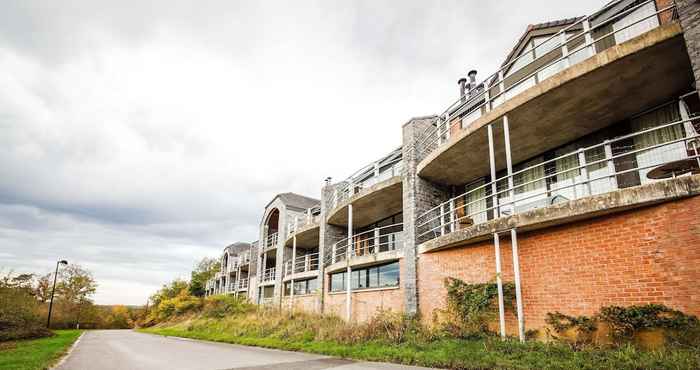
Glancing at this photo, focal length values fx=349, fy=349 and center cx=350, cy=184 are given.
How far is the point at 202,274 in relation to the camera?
51000mm

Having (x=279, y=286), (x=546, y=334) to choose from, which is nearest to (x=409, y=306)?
(x=546, y=334)

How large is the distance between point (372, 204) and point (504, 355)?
1048 cm

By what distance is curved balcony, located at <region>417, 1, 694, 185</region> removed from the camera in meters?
7.15

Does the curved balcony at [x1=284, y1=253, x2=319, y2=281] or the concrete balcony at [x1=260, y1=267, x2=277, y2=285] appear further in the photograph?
the concrete balcony at [x1=260, y1=267, x2=277, y2=285]

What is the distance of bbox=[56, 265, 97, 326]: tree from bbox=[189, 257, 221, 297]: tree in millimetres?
13394

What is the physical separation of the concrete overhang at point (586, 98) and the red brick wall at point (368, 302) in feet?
17.6

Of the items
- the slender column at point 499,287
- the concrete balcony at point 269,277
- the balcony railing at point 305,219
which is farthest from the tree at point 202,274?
the slender column at point 499,287

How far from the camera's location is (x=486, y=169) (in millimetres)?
12930

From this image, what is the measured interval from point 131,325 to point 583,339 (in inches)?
2424

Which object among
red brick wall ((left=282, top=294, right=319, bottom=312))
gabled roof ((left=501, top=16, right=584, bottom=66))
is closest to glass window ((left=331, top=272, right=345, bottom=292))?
red brick wall ((left=282, top=294, right=319, bottom=312))

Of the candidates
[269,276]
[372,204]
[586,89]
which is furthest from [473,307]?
[269,276]

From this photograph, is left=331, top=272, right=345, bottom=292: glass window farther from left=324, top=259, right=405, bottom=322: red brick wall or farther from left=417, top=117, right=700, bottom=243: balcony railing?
left=417, top=117, right=700, bottom=243: balcony railing

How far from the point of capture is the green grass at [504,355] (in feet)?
17.7

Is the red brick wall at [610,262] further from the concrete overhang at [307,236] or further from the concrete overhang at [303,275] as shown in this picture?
the concrete overhang at [307,236]
